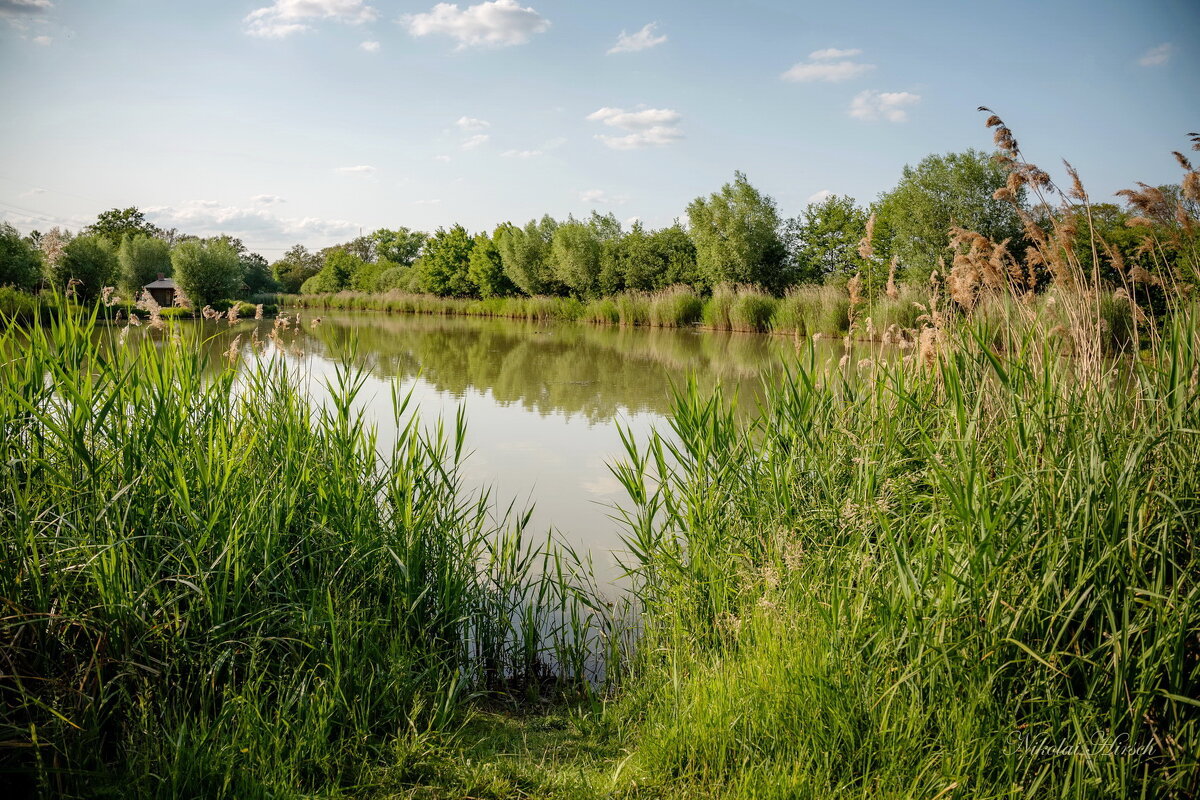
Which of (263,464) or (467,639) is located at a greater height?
(263,464)

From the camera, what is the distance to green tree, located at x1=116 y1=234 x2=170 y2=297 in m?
36.2

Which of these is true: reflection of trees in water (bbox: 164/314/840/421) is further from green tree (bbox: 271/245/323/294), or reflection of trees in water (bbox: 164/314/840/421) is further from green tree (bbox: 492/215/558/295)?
green tree (bbox: 271/245/323/294)

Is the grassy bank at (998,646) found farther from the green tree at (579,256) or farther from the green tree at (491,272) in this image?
the green tree at (491,272)

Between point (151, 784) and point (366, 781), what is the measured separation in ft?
1.80

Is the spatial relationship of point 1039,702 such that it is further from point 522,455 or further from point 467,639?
point 522,455

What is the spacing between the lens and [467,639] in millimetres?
2895

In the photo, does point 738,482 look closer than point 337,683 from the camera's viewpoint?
No

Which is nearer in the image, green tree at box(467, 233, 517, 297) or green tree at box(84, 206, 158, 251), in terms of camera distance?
green tree at box(467, 233, 517, 297)

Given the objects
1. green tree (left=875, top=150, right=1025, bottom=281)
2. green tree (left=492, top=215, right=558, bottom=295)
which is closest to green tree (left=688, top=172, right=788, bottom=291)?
green tree (left=875, top=150, right=1025, bottom=281)

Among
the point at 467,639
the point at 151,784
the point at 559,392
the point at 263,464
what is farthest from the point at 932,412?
the point at 559,392

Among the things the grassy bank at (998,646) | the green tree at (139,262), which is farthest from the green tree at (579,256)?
the grassy bank at (998,646)

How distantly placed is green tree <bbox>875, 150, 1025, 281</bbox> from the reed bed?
20779mm

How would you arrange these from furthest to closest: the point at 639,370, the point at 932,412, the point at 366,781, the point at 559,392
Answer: the point at 639,370, the point at 559,392, the point at 932,412, the point at 366,781

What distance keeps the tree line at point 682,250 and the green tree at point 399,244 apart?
1825 cm
